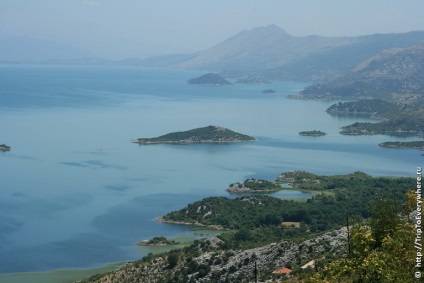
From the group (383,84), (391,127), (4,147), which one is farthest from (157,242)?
(383,84)

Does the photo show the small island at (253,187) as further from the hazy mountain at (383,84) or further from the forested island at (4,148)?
the hazy mountain at (383,84)

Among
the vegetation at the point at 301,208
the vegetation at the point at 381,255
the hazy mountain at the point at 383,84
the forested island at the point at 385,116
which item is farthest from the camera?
the hazy mountain at the point at 383,84

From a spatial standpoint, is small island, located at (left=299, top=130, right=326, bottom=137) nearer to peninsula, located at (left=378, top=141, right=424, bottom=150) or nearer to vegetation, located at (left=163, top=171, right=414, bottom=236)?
peninsula, located at (left=378, top=141, right=424, bottom=150)

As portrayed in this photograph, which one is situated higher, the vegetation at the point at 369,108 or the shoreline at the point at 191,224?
the vegetation at the point at 369,108

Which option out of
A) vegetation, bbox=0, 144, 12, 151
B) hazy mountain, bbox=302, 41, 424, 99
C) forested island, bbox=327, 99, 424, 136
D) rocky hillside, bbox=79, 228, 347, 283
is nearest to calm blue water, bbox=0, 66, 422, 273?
vegetation, bbox=0, 144, 12, 151

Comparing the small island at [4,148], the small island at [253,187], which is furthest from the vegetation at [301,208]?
the small island at [4,148]

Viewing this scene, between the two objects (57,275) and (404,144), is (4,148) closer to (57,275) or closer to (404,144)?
(57,275)
